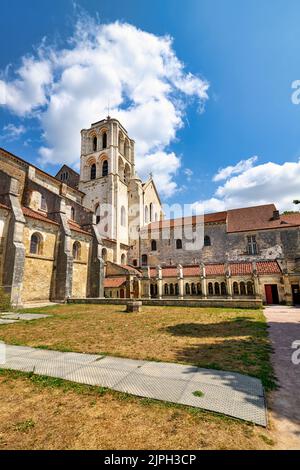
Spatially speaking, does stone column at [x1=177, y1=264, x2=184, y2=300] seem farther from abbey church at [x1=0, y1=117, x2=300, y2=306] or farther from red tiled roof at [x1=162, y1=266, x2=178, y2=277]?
red tiled roof at [x1=162, y1=266, x2=178, y2=277]

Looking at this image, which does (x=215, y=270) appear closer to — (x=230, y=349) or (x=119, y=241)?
(x=119, y=241)

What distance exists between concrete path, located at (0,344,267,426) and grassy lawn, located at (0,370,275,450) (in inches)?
9.4

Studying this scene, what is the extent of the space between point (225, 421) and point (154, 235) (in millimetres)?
31708

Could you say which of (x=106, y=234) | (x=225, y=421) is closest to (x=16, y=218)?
(x=106, y=234)

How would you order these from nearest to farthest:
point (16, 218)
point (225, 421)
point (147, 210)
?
point (225, 421) → point (16, 218) → point (147, 210)

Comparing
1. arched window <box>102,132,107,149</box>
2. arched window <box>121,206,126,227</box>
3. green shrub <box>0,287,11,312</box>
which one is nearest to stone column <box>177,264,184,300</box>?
arched window <box>121,206,126,227</box>

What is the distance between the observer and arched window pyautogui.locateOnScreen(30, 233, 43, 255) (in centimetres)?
1895

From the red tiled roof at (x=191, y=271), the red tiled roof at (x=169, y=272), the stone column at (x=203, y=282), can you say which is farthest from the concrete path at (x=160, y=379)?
the red tiled roof at (x=169, y=272)

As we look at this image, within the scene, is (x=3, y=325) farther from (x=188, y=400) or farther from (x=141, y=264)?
(x=141, y=264)

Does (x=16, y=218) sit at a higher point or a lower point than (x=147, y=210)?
lower

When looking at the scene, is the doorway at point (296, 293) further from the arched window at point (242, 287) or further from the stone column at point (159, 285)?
the stone column at point (159, 285)

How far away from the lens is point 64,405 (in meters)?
3.24

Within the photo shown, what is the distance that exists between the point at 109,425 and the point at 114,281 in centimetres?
2332

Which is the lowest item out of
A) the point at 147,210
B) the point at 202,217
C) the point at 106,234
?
the point at 106,234
